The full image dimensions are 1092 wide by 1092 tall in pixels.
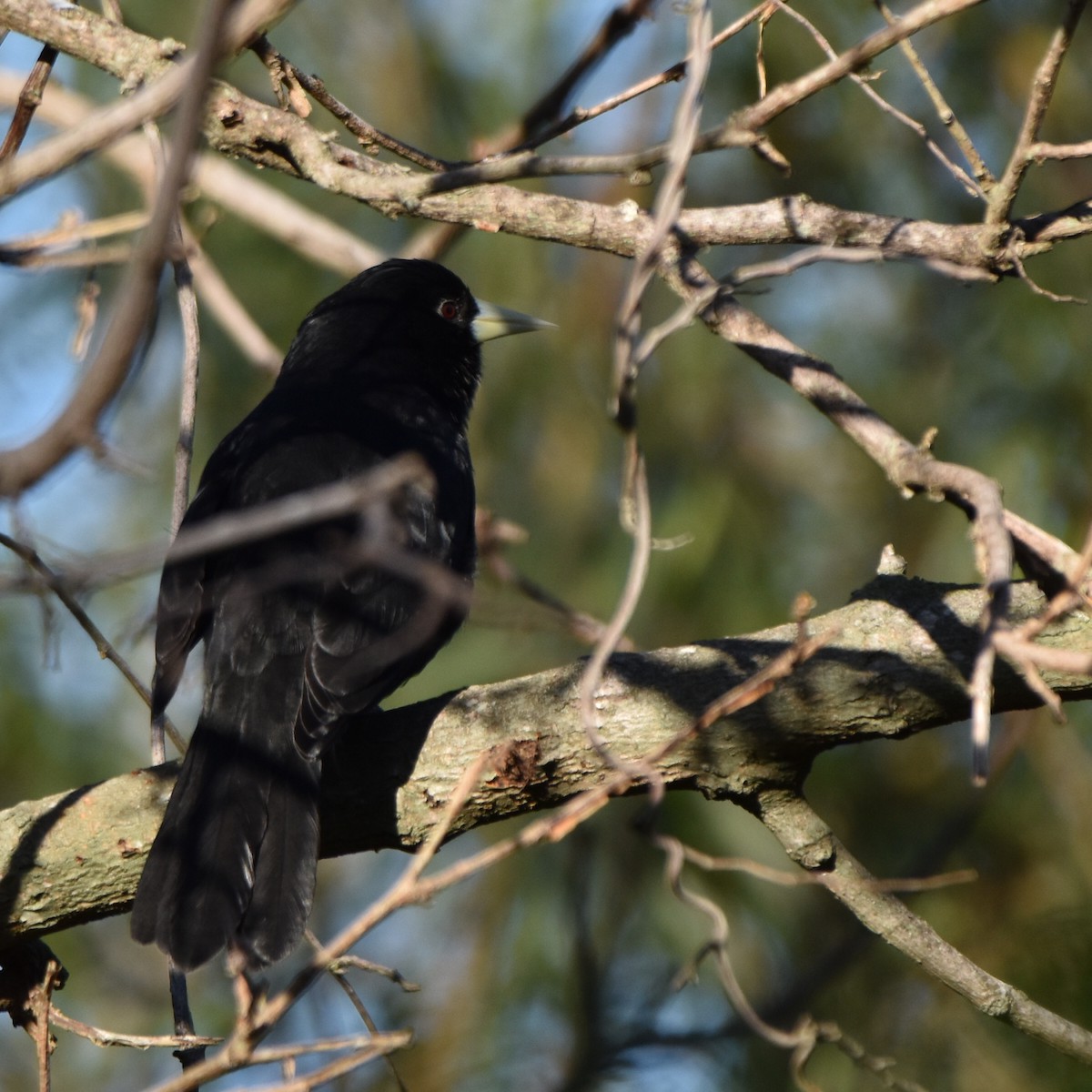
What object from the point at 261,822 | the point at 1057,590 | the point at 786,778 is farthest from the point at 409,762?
the point at 1057,590

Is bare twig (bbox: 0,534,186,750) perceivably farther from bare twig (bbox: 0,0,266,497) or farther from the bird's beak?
the bird's beak

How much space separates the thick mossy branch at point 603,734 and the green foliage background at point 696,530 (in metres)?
1.23

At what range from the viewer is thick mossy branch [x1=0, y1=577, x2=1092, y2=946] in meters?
2.85

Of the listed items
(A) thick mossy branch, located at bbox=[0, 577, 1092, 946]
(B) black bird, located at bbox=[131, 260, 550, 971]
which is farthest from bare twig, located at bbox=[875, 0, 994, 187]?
(B) black bird, located at bbox=[131, 260, 550, 971]

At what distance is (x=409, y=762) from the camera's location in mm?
3115

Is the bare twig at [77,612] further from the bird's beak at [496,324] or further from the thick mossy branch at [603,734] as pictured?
the bird's beak at [496,324]

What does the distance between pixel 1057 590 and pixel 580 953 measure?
2820mm

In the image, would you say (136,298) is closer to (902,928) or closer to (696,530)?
(902,928)

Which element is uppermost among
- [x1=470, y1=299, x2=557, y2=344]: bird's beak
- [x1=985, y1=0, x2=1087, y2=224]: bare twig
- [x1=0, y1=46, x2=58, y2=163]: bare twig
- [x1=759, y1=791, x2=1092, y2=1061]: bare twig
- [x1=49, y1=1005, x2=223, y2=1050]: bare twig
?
[x1=470, y1=299, x2=557, y2=344]: bird's beak

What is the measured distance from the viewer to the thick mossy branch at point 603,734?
2848mm

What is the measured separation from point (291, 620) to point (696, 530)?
2.79m

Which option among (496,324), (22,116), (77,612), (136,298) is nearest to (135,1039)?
(77,612)

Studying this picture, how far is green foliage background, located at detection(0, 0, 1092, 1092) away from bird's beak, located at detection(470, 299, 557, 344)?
1.03 meters

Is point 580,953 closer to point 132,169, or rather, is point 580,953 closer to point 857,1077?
point 857,1077
